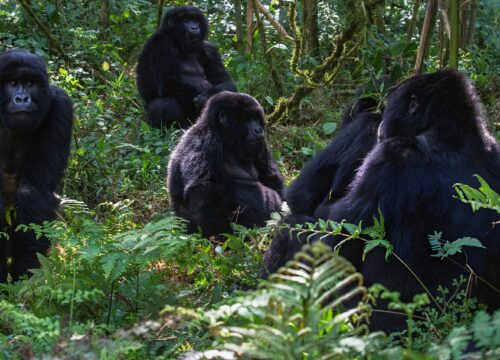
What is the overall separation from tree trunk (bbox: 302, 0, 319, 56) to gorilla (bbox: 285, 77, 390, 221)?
4.97m

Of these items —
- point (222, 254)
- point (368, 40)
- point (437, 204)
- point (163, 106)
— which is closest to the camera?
point (437, 204)

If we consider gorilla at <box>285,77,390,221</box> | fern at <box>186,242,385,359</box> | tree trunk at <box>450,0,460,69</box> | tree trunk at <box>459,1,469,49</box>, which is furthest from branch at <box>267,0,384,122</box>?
fern at <box>186,242,385,359</box>

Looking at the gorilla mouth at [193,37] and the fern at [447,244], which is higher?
the gorilla mouth at [193,37]

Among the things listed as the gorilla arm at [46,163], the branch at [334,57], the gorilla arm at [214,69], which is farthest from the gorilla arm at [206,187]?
the gorilla arm at [214,69]

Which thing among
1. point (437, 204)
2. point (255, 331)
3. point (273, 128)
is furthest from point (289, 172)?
point (255, 331)

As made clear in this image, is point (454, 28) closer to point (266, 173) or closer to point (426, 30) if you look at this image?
point (426, 30)

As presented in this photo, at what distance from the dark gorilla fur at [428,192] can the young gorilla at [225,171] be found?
2.28m

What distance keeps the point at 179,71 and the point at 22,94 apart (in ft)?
15.5

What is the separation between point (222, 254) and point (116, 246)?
126cm

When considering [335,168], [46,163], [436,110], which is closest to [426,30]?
[335,168]

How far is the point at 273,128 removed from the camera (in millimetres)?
8695

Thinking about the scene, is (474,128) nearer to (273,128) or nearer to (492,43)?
(273,128)

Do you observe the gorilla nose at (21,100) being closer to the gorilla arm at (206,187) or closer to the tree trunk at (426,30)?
the gorilla arm at (206,187)

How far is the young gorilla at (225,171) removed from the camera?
6.38 meters
